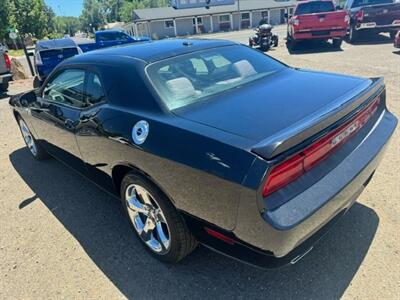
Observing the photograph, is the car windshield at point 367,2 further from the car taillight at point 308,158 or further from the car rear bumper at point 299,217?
the car rear bumper at point 299,217

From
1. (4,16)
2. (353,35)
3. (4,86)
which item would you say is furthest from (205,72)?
(4,16)

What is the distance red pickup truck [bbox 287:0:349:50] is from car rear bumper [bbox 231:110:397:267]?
1147 centimetres

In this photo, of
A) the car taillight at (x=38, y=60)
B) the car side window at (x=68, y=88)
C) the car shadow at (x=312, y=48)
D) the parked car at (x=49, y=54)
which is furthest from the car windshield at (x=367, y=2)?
the car side window at (x=68, y=88)

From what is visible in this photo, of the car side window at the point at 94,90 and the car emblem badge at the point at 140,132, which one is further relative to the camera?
the car side window at the point at 94,90

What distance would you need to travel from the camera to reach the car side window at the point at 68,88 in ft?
11.0

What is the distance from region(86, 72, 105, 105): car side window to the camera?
302 cm

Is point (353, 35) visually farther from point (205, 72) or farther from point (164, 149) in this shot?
point (164, 149)

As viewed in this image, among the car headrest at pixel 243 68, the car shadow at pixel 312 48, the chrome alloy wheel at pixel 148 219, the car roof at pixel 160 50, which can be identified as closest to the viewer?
the chrome alloy wheel at pixel 148 219

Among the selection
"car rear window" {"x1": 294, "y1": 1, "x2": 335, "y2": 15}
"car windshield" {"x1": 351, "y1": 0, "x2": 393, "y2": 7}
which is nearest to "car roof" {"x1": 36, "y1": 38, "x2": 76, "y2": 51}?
"car rear window" {"x1": 294, "y1": 1, "x2": 335, "y2": 15}

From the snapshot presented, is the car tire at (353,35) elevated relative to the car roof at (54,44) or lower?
lower

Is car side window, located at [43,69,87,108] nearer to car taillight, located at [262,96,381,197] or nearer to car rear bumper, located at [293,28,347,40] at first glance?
car taillight, located at [262,96,381,197]

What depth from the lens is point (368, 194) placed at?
11.0 feet

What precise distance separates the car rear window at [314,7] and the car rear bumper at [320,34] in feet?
4.21

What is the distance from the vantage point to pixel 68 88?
3.66 m
